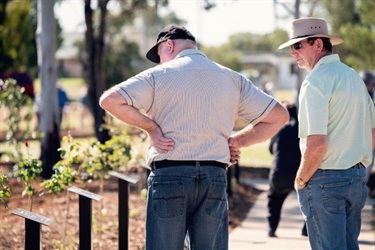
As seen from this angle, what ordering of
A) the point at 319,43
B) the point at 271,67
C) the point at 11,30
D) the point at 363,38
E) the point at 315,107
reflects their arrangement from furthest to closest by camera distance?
the point at 271,67
the point at 363,38
the point at 11,30
the point at 319,43
the point at 315,107

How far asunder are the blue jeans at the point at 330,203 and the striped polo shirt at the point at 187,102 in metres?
0.70

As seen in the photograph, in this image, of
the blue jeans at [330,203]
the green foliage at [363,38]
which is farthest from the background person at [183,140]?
the green foliage at [363,38]

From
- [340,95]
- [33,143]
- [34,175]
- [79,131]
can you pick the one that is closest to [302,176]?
[340,95]

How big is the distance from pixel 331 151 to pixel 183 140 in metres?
1.04

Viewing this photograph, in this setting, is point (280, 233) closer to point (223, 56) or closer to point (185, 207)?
point (185, 207)

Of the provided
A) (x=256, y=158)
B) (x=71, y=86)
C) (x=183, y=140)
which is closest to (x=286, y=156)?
(x=183, y=140)

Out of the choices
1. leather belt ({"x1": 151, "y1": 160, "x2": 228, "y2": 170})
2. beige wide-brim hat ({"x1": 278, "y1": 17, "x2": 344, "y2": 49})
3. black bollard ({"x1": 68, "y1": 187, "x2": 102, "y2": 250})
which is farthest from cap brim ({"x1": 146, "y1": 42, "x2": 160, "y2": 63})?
black bollard ({"x1": 68, "y1": 187, "x2": 102, "y2": 250})

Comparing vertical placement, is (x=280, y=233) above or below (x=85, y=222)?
below

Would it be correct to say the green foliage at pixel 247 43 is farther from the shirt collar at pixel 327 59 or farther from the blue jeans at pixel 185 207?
the blue jeans at pixel 185 207

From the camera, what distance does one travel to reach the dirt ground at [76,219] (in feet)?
26.9

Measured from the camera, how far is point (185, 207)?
486 cm

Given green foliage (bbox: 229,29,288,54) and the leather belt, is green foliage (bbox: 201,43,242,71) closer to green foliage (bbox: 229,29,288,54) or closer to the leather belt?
green foliage (bbox: 229,29,288,54)

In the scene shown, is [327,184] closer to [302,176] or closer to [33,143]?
[302,176]

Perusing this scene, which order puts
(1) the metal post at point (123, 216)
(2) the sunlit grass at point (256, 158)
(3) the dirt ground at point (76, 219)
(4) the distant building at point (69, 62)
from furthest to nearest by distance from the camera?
(4) the distant building at point (69, 62), (2) the sunlit grass at point (256, 158), (3) the dirt ground at point (76, 219), (1) the metal post at point (123, 216)
